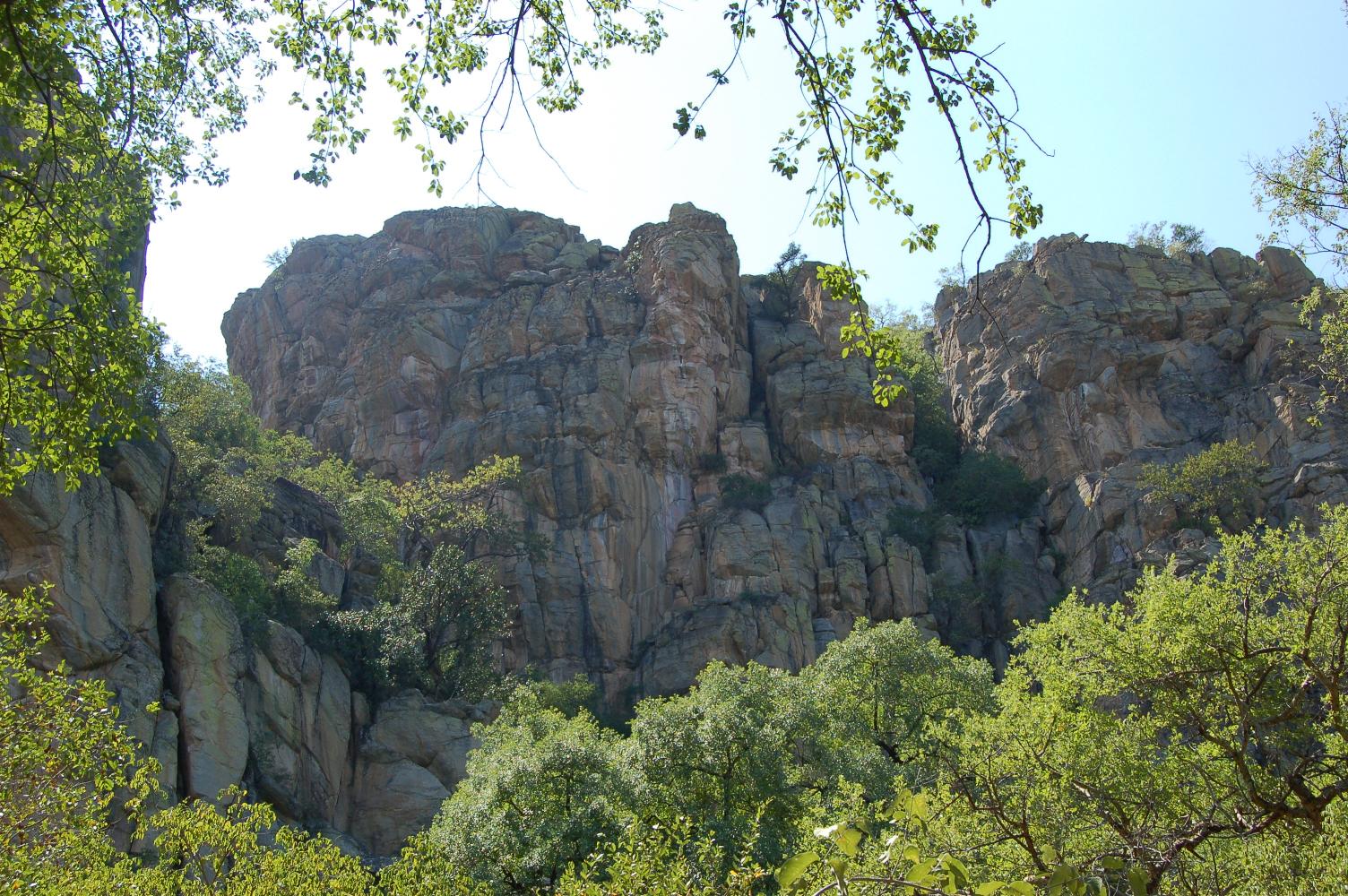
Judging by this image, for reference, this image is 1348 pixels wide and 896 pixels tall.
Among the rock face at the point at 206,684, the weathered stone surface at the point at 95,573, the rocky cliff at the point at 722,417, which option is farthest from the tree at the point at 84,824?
the rocky cliff at the point at 722,417

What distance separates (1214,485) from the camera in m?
44.8

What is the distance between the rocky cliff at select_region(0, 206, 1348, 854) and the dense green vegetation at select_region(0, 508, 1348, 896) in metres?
11.4

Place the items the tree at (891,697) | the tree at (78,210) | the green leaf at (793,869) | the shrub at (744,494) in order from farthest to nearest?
the shrub at (744,494), the tree at (891,697), the tree at (78,210), the green leaf at (793,869)

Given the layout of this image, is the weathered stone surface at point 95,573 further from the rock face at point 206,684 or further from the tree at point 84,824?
the tree at point 84,824

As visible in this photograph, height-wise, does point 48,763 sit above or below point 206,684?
below

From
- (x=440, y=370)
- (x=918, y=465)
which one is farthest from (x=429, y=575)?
(x=918, y=465)

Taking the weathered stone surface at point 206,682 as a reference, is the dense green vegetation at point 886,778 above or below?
below

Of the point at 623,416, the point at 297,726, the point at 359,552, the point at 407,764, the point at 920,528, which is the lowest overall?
the point at 407,764

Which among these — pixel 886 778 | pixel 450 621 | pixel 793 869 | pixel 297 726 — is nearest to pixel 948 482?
pixel 450 621

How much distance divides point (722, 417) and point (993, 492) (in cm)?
1316

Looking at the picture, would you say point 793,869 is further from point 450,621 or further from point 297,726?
point 450,621

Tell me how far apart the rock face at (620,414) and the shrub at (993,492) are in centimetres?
206

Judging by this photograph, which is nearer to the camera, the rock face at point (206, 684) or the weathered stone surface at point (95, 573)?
the weathered stone surface at point (95, 573)

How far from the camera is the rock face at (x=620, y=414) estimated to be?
153ft
